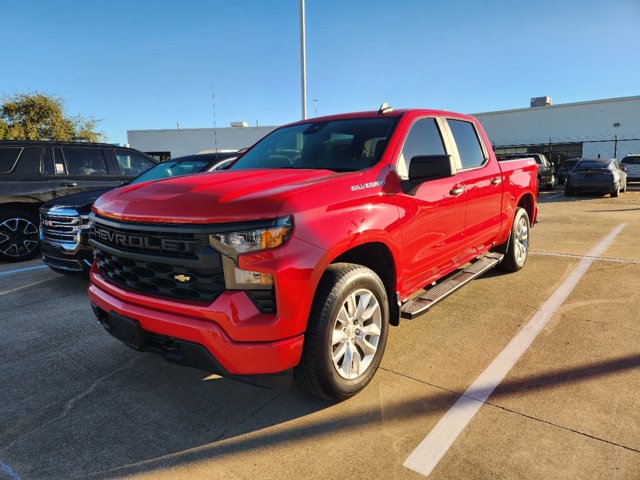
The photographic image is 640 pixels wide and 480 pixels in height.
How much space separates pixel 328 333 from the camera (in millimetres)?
2512

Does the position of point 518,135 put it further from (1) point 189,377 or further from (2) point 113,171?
(1) point 189,377

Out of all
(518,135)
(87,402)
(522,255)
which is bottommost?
(87,402)

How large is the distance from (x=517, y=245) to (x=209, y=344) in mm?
4483

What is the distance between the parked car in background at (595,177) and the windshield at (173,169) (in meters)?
15.1

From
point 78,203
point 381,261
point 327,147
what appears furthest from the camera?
point 78,203

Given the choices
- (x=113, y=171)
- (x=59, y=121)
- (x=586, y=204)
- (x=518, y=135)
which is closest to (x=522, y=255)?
(x=113, y=171)

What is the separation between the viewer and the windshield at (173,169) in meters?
6.75

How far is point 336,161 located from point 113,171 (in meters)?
6.11

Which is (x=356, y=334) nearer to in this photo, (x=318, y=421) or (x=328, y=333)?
(x=328, y=333)

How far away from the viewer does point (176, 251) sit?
2459mm

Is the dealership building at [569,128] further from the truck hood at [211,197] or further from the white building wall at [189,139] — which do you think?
the truck hood at [211,197]

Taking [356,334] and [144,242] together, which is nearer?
[144,242]

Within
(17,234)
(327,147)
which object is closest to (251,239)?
(327,147)

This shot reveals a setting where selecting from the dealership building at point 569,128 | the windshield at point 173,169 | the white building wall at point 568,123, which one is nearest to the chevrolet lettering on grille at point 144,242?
the windshield at point 173,169
